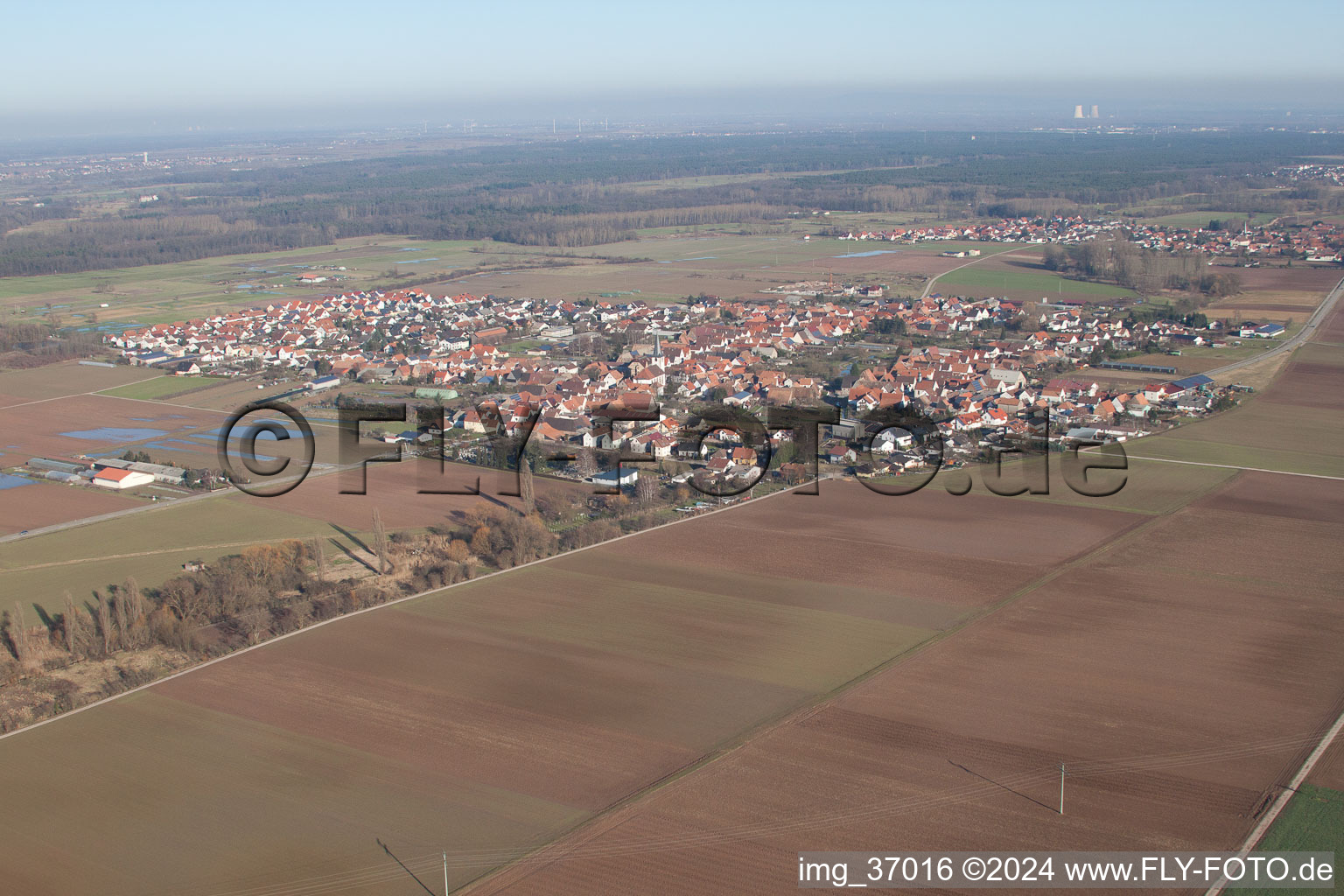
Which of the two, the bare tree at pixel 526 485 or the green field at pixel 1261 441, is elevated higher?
the green field at pixel 1261 441

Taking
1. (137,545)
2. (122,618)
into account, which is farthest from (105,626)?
(137,545)

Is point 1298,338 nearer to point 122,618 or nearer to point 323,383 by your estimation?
point 323,383

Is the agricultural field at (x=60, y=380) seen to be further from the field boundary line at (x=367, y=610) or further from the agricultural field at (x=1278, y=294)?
the agricultural field at (x=1278, y=294)

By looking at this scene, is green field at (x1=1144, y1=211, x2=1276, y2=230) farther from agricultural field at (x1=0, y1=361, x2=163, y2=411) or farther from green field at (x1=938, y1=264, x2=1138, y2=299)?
agricultural field at (x1=0, y1=361, x2=163, y2=411)

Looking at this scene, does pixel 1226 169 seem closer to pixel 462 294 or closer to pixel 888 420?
pixel 462 294

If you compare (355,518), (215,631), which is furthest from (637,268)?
(215,631)

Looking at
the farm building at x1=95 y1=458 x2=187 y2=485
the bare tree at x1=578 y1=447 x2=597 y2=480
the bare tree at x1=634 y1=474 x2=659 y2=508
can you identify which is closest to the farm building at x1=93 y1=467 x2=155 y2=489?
the farm building at x1=95 y1=458 x2=187 y2=485

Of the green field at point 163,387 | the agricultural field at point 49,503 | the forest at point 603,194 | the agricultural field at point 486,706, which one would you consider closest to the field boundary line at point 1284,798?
the agricultural field at point 486,706
